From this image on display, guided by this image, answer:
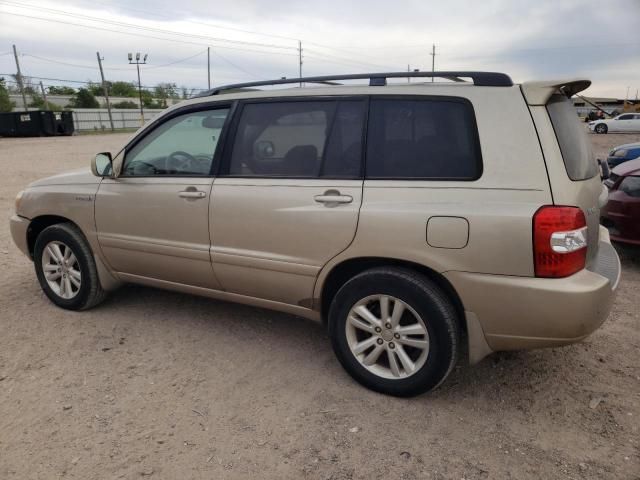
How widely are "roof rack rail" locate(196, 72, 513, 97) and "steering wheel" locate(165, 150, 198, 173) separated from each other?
1.51 feet

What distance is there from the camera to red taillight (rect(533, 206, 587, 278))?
2422 mm

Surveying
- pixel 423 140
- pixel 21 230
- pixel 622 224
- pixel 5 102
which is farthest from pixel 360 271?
pixel 5 102

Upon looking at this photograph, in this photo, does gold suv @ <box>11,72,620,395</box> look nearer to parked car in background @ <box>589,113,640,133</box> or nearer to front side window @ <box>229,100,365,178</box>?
front side window @ <box>229,100,365,178</box>

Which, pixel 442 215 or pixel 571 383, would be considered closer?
pixel 442 215

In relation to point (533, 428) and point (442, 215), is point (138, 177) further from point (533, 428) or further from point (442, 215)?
point (533, 428)

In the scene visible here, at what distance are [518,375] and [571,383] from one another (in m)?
0.30

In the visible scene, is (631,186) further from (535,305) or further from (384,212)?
(384,212)

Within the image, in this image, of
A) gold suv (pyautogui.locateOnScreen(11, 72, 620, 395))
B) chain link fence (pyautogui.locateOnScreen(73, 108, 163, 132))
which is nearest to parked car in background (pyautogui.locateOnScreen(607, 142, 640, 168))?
gold suv (pyautogui.locateOnScreen(11, 72, 620, 395))

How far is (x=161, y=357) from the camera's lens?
11.3 feet

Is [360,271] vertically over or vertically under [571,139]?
under

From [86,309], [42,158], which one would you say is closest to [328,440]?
[86,309]

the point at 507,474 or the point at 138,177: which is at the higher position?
the point at 138,177

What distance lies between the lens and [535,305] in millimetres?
2480

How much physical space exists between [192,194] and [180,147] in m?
0.51
